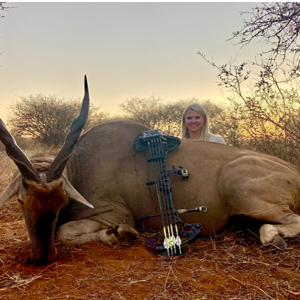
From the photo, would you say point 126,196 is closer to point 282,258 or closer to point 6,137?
point 6,137

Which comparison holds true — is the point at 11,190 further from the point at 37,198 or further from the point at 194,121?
the point at 194,121

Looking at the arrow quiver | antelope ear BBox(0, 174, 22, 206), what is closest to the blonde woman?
the arrow quiver

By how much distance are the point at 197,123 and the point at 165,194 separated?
2.91 metres

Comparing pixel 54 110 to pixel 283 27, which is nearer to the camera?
pixel 283 27

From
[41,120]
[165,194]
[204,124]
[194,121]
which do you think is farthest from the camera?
[41,120]

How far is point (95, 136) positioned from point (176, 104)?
1957 centimetres

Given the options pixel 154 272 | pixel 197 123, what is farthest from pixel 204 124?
pixel 154 272

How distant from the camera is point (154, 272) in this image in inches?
99.1

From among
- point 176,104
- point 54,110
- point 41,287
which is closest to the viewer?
point 41,287

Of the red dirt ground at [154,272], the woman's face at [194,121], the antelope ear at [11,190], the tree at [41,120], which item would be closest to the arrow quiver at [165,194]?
the red dirt ground at [154,272]

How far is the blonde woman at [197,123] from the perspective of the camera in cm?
595

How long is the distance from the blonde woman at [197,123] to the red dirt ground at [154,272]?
291 centimetres

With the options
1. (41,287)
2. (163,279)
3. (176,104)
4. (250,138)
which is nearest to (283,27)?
(250,138)

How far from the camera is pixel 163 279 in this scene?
238 centimetres
